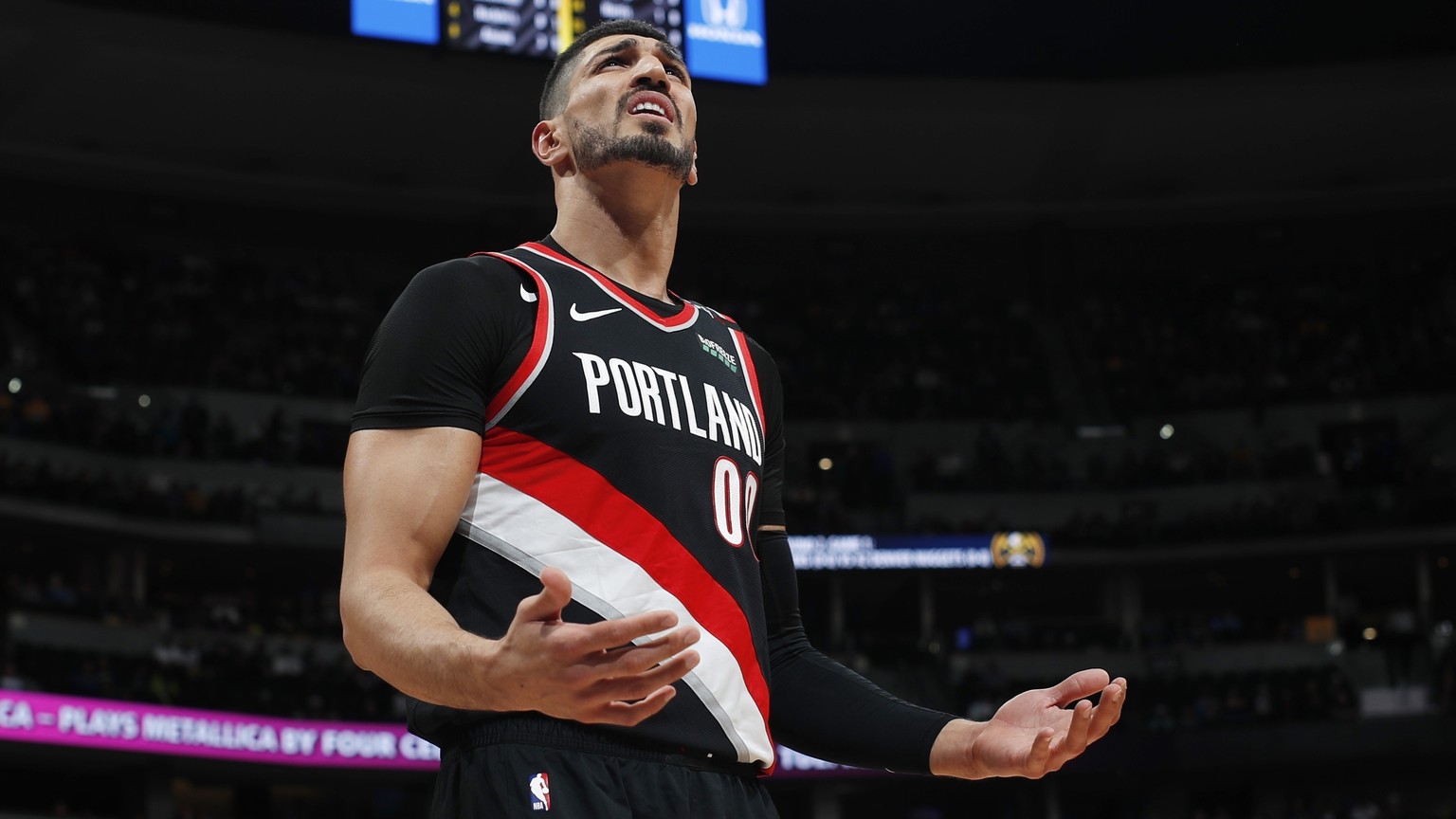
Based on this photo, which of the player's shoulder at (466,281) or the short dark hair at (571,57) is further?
the short dark hair at (571,57)

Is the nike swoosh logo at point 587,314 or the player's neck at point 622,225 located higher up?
the player's neck at point 622,225

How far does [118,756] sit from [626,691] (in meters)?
22.6

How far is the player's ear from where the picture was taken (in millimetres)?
3002

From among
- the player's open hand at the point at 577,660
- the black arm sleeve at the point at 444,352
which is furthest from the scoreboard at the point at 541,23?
the player's open hand at the point at 577,660

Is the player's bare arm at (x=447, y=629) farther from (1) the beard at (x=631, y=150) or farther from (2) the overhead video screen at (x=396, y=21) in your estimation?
(2) the overhead video screen at (x=396, y=21)

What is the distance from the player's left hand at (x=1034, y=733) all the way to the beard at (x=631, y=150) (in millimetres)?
1128

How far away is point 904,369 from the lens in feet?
108

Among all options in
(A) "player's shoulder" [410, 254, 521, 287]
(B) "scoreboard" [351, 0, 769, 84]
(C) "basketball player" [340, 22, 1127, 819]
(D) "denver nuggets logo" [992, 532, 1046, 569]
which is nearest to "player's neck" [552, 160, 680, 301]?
(C) "basketball player" [340, 22, 1127, 819]

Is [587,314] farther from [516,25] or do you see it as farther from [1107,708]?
[516,25]

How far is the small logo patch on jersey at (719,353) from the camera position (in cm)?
294

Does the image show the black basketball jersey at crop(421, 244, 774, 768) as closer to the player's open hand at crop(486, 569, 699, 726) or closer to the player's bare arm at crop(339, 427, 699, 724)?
the player's bare arm at crop(339, 427, 699, 724)

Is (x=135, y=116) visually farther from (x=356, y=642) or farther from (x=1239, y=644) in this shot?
(x=356, y=642)

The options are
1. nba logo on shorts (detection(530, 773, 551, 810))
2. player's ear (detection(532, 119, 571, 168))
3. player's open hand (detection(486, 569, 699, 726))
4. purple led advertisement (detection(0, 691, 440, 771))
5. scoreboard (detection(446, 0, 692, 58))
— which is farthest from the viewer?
scoreboard (detection(446, 0, 692, 58))

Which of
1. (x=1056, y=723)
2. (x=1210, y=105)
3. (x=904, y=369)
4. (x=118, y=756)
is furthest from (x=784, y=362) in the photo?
(x=1056, y=723)
